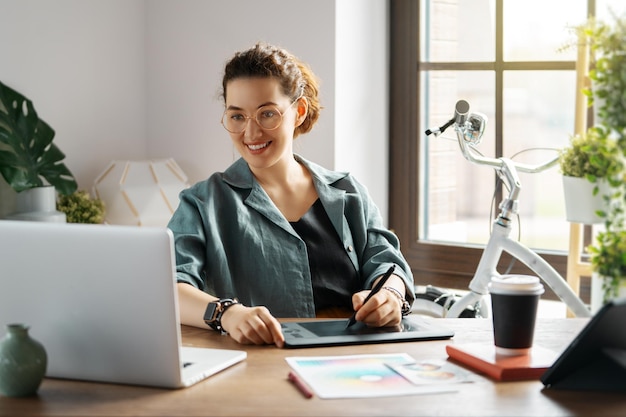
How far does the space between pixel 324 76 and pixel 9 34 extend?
112 centimetres

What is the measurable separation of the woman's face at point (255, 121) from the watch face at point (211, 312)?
20.2 inches

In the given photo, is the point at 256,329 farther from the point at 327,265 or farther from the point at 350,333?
the point at 327,265

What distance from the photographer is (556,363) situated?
4.78 ft

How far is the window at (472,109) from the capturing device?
10.8ft

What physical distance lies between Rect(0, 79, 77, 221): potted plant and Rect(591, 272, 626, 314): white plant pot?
219 cm

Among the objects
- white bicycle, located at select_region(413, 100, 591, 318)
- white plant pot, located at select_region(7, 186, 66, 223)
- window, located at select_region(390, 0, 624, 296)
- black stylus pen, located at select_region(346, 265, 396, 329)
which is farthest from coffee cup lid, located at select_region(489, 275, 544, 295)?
white plant pot, located at select_region(7, 186, 66, 223)

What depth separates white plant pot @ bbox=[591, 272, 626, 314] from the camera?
Answer: 1.36m

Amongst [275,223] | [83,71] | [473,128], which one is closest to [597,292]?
[275,223]

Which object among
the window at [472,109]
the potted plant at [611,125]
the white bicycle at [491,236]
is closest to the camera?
the potted plant at [611,125]

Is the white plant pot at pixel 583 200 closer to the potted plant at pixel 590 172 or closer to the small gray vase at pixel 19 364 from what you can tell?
the potted plant at pixel 590 172

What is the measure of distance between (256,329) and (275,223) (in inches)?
21.4

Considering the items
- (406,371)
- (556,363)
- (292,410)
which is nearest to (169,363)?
(292,410)

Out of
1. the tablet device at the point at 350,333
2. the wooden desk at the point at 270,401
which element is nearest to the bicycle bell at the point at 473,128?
the tablet device at the point at 350,333

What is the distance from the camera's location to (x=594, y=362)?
1.48 metres
